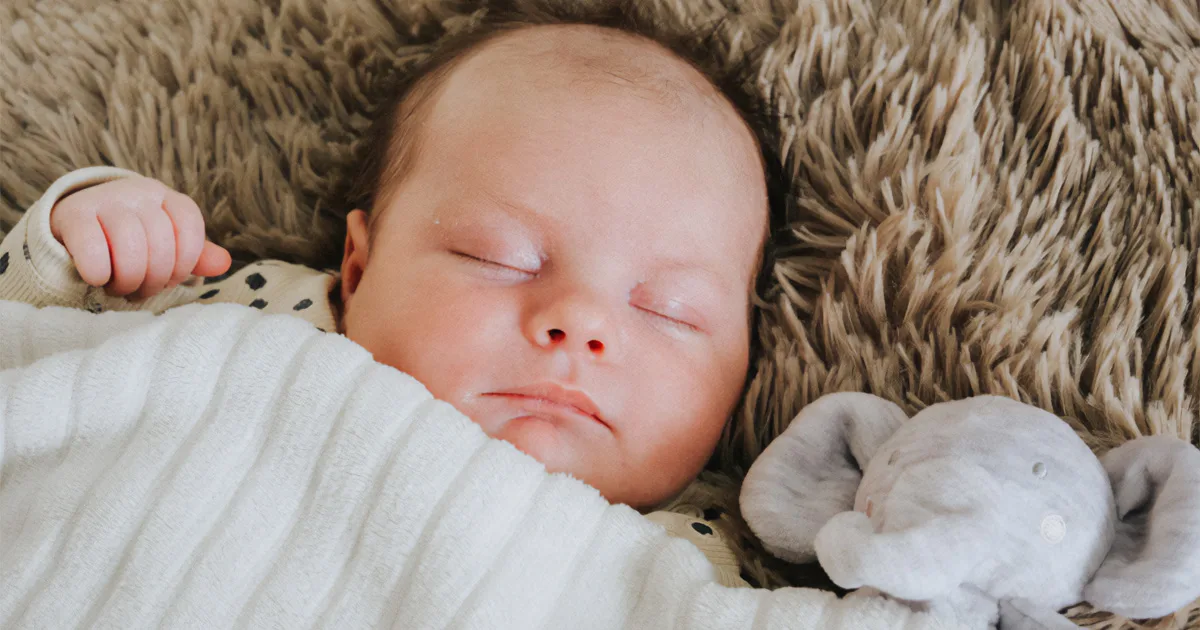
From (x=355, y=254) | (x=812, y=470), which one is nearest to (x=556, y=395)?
(x=812, y=470)

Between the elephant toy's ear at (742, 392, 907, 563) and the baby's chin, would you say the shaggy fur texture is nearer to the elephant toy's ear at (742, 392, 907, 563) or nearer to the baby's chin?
the elephant toy's ear at (742, 392, 907, 563)

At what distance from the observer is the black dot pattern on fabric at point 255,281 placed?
126 centimetres

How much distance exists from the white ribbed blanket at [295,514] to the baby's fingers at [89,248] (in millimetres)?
214

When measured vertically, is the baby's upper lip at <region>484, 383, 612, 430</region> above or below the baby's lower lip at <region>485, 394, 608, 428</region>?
above

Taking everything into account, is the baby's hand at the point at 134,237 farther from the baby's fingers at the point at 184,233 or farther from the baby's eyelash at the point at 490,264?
the baby's eyelash at the point at 490,264

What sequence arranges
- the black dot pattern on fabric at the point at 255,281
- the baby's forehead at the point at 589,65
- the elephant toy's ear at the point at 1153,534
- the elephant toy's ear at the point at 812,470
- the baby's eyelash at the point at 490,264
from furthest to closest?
1. the black dot pattern on fabric at the point at 255,281
2. the baby's forehead at the point at 589,65
3. the baby's eyelash at the point at 490,264
4. the elephant toy's ear at the point at 812,470
5. the elephant toy's ear at the point at 1153,534

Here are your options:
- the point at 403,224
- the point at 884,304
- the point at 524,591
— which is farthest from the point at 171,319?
the point at 884,304

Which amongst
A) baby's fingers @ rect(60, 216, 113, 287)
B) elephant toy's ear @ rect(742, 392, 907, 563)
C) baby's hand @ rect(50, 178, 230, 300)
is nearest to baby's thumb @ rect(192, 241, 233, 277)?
baby's hand @ rect(50, 178, 230, 300)

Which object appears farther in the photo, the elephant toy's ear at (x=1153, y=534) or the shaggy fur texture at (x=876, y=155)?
the shaggy fur texture at (x=876, y=155)

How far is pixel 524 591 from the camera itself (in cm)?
79

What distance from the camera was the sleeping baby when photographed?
0.96 m

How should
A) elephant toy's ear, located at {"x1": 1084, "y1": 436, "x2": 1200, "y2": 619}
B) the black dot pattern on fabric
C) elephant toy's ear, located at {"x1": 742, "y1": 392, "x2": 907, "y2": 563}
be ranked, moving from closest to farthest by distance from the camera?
elephant toy's ear, located at {"x1": 1084, "y1": 436, "x2": 1200, "y2": 619}, elephant toy's ear, located at {"x1": 742, "y1": 392, "x2": 907, "y2": 563}, the black dot pattern on fabric

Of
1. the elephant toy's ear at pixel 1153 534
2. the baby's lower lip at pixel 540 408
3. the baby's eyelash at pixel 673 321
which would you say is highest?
the elephant toy's ear at pixel 1153 534

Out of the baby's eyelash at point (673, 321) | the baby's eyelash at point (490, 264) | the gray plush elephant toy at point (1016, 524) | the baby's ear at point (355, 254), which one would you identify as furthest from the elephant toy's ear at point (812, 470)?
the baby's ear at point (355, 254)
